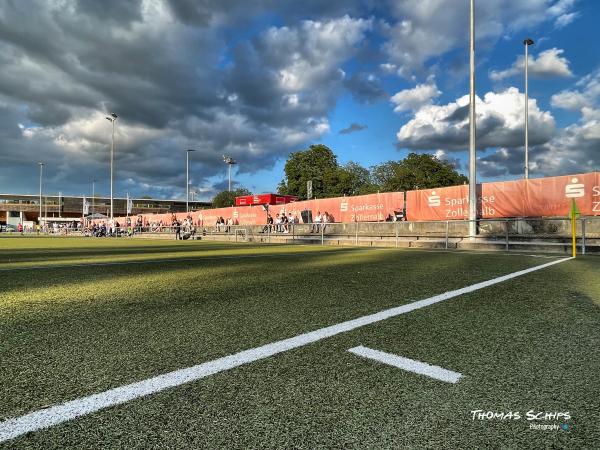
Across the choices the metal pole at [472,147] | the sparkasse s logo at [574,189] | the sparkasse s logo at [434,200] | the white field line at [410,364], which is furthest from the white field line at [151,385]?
the sparkasse s logo at [434,200]

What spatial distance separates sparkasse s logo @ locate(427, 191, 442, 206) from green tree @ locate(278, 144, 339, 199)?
53.7 metres

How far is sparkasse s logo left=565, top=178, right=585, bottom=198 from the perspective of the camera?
1408 centimetres

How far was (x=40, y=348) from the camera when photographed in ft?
7.96

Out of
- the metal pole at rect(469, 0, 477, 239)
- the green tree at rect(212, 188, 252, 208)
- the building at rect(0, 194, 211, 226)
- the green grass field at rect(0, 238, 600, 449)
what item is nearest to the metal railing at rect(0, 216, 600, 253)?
the metal pole at rect(469, 0, 477, 239)

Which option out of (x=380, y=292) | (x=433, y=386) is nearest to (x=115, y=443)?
(x=433, y=386)

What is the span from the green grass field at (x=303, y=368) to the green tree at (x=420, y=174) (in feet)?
215

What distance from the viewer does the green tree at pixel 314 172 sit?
73.6 m

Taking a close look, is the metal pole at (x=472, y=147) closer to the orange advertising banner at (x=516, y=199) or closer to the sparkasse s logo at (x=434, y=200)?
the orange advertising banner at (x=516, y=199)

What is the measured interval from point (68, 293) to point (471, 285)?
5.01 m

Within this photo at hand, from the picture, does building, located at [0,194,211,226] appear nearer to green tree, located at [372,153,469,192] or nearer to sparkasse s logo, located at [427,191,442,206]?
green tree, located at [372,153,469,192]

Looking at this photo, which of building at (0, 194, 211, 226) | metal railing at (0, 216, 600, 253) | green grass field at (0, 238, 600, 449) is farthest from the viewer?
building at (0, 194, 211, 226)

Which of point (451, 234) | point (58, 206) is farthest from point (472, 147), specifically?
point (58, 206)

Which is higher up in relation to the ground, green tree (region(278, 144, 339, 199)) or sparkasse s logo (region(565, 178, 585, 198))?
green tree (region(278, 144, 339, 199))

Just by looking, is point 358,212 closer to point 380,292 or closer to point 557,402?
point 380,292
